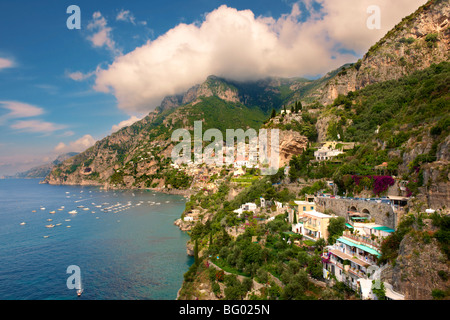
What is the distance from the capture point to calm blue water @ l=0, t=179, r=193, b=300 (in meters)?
17.4

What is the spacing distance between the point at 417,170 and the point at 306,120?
21.1 metres

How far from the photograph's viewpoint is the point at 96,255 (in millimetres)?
23578

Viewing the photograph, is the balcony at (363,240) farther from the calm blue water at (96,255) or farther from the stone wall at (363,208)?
the calm blue water at (96,255)

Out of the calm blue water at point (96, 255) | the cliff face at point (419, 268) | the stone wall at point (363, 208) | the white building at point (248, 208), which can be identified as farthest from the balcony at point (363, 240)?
the calm blue water at point (96, 255)

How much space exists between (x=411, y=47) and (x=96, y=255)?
3731 cm

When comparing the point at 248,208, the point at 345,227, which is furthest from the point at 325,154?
the point at 345,227

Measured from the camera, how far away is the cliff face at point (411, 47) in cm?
2728

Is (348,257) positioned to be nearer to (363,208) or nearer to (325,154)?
(363,208)

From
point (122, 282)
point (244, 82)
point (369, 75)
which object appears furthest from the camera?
point (244, 82)

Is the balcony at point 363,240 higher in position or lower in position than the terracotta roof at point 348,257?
higher

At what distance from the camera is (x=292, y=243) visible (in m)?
14.1

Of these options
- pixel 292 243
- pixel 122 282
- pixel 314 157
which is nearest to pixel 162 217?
pixel 122 282

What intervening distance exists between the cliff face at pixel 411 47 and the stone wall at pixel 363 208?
21356mm

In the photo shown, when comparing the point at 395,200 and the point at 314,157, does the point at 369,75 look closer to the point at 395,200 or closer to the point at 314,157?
the point at 314,157
